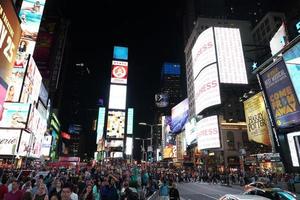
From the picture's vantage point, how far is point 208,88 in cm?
4878

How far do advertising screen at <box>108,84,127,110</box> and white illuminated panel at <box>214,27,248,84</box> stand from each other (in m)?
49.2

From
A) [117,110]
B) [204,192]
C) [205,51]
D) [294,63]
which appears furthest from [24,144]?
[117,110]

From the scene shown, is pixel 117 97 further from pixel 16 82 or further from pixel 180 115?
pixel 16 82

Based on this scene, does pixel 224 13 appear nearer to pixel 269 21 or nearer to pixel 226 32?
pixel 269 21

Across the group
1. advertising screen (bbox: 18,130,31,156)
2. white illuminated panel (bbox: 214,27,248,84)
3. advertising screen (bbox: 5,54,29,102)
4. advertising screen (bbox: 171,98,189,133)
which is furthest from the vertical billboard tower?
advertising screen (bbox: 5,54,29,102)

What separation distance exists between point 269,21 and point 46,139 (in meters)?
82.7

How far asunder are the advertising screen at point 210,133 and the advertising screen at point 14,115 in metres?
33.6

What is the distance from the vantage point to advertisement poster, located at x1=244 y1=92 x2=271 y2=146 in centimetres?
4172

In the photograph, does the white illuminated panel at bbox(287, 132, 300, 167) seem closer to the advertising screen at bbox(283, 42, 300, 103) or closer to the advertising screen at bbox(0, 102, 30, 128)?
the advertising screen at bbox(283, 42, 300, 103)

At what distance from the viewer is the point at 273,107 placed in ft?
74.6

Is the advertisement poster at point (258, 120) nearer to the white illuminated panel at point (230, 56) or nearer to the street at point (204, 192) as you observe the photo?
the white illuminated panel at point (230, 56)

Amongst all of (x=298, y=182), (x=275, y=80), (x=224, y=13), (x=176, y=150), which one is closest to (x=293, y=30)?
(x=275, y=80)

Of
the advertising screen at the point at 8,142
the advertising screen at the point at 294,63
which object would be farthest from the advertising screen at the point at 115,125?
the advertising screen at the point at 294,63

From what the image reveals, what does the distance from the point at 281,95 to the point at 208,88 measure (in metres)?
27.6
